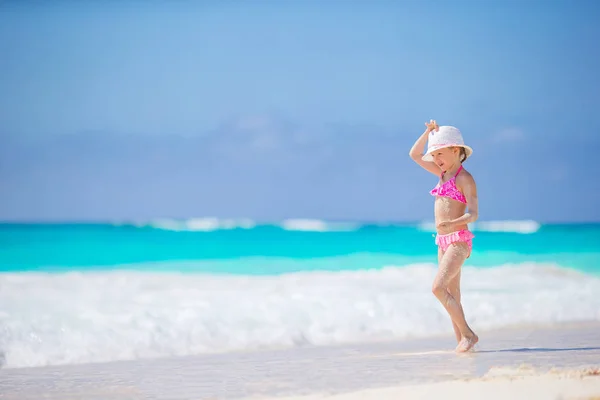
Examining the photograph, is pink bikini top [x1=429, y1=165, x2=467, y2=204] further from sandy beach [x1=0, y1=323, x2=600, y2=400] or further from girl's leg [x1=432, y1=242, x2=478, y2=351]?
sandy beach [x1=0, y1=323, x2=600, y2=400]

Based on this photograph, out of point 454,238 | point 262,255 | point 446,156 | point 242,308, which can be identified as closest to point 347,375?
point 454,238

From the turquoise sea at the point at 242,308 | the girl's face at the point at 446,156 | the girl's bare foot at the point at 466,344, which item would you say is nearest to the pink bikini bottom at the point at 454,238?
the girl's face at the point at 446,156

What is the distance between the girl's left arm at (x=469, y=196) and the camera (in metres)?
4.20

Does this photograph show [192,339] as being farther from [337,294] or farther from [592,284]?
[592,284]

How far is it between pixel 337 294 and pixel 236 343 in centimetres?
230

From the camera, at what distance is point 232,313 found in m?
5.84

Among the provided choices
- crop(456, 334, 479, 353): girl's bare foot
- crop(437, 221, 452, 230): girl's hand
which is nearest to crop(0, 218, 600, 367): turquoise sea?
crop(456, 334, 479, 353): girl's bare foot

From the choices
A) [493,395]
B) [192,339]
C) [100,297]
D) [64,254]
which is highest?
[64,254]

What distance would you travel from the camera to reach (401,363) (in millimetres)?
3977

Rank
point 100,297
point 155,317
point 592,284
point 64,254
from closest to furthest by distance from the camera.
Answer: point 155,317
point 100,297
point 592,284
point 64,254

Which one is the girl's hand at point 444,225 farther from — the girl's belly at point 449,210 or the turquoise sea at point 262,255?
the turquoise sea at point 262,255

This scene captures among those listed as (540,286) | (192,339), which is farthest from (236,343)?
(540,286)

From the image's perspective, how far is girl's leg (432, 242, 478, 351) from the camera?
4.23m

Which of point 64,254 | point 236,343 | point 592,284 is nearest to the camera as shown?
point 236,343
